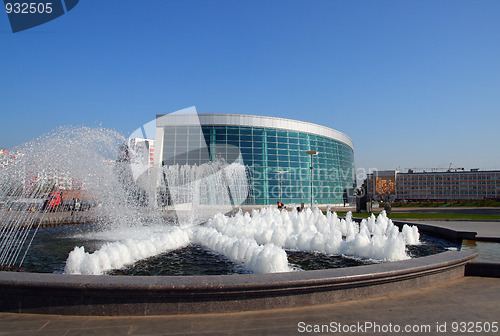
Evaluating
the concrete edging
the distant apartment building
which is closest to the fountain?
the concrete edging

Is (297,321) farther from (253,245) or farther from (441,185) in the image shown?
(441,185)

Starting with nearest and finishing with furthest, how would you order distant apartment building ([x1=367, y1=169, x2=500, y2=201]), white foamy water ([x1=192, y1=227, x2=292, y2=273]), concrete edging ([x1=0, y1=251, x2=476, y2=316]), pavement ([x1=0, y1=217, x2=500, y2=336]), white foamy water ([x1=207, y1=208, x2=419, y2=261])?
pavement ([x1=0, y1=217, x2=500, y2=336]), concrete edging ([x1=0, y1=251, x2=476, y2=316]), white foamy water ([x1=192, y1=227, x2=292, y2=273]), white foamy water ([x1=207, y1=208, x2=419, y2=261]), distant apartment building ([x1=367, y1=169, x2=500, y2=201])

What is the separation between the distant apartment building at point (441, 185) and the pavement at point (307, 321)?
13580cm

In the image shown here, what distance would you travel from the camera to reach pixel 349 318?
15.3 feet

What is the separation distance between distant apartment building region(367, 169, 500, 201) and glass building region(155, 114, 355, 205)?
88.8 meters

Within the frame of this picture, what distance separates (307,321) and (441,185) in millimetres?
161911

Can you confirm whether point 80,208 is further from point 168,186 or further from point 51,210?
point 168,186

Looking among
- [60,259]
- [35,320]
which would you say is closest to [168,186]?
[60,259]

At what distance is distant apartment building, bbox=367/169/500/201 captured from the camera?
14038 cm

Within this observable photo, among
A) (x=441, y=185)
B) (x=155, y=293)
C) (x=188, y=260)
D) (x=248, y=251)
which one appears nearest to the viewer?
(x=155, y=293)

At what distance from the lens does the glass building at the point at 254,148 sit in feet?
166

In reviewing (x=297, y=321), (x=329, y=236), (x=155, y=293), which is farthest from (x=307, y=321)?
(x=329, y=236)

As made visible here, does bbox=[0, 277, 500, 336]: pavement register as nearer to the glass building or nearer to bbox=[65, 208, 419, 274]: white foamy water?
bbox=[65, 208, 419, 274]: white foamy water

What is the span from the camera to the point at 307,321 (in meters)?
4.56
